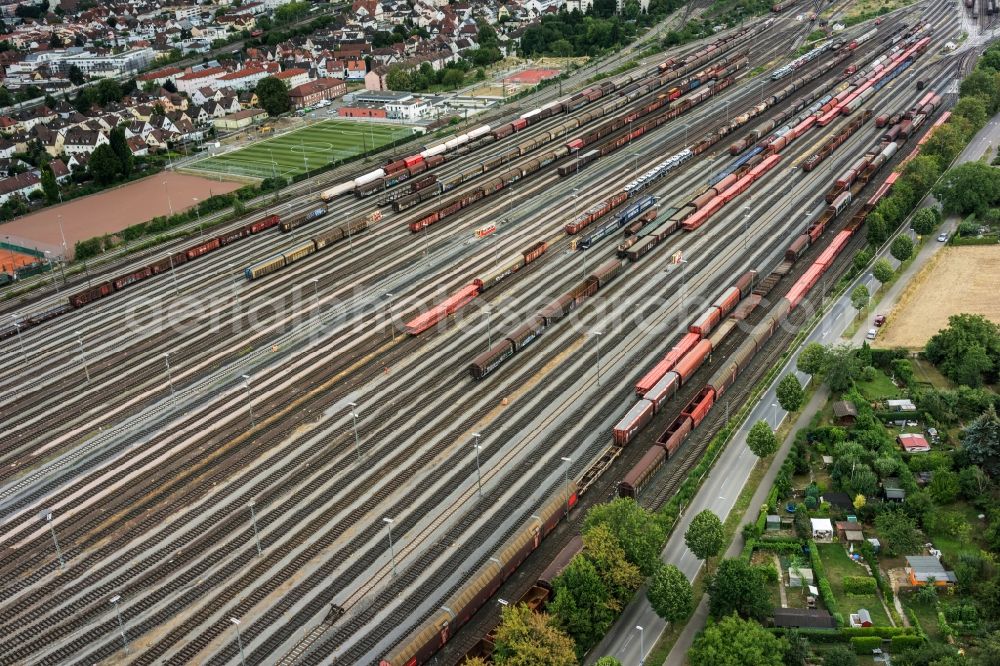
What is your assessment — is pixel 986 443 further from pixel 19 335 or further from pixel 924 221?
pixel 19 335

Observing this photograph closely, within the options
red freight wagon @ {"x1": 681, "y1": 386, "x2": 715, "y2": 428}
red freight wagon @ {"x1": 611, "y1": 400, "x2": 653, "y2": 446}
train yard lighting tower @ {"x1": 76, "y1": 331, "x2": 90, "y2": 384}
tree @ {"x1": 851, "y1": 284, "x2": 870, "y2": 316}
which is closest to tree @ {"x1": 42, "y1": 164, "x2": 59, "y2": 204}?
train yard lighting tower @ {"x1": 76, "y1": 331, "x2": 90, "y2": 384}

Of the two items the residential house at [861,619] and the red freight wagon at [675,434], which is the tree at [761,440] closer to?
the red freight wagon at [675,434]

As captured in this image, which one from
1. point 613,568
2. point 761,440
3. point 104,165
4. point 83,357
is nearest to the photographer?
point 613,568

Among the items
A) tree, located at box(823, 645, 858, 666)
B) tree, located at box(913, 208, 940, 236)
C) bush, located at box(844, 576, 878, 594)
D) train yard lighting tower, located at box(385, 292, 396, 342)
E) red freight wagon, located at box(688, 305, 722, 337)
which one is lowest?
bush, located at box(844, 576, 878, 594)

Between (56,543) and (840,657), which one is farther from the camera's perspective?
(56,543)

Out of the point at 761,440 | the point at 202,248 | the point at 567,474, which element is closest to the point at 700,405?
the point at 761,440

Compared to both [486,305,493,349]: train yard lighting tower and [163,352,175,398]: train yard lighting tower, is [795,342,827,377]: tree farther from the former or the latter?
[163,352,175,398]: train yard lighting tower
